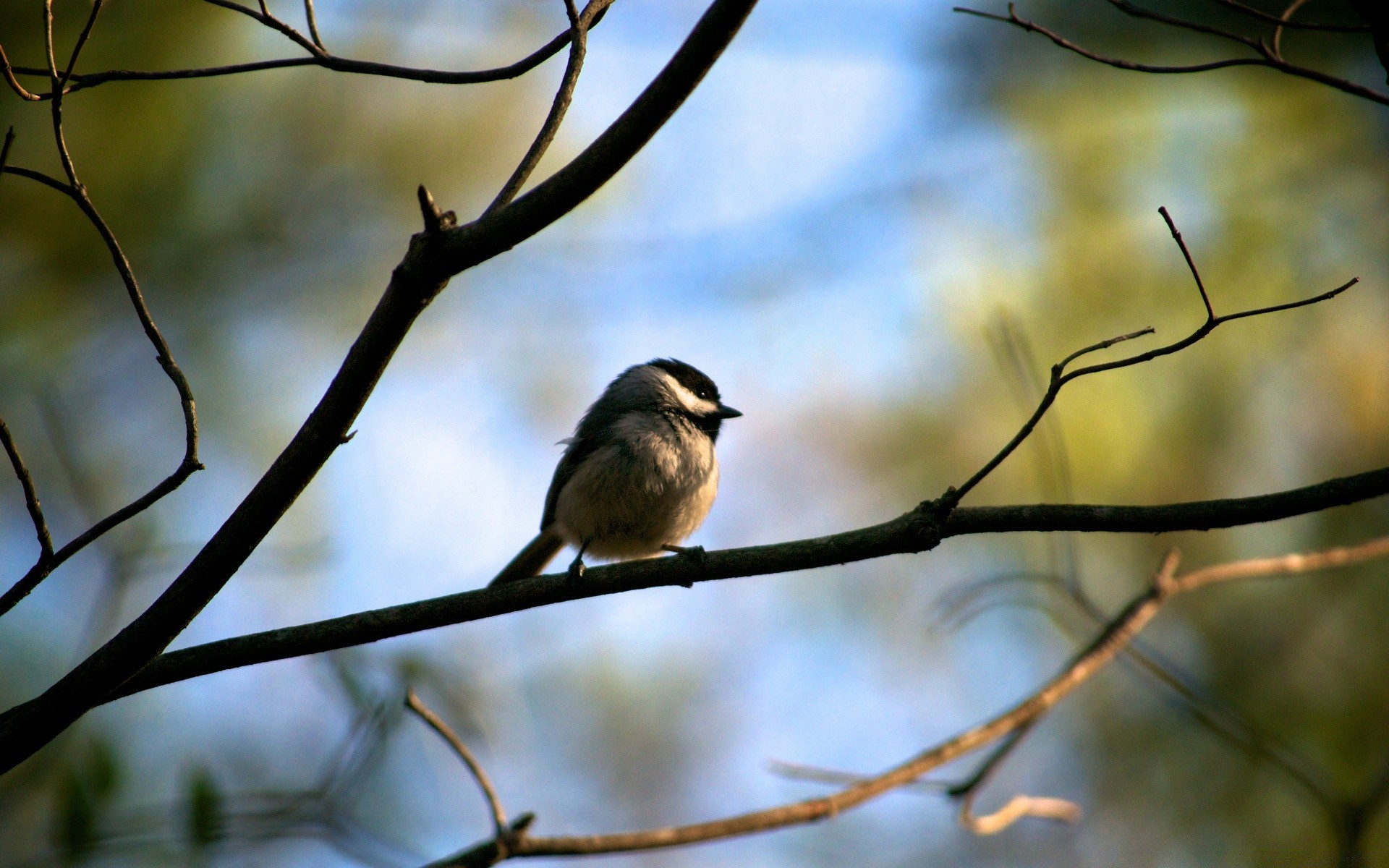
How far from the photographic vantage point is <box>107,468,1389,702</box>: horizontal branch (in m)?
1.93

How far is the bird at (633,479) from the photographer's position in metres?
3.97

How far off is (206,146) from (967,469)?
638 cm

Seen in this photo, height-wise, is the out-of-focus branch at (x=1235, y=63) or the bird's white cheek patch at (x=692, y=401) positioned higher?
the bird's white cheek patch at (x=692, y=401)

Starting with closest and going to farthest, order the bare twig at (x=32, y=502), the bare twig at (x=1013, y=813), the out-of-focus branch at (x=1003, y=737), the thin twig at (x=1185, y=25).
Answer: the bare twig at (x=32, y=502) → the thin twig at (x=1185, y=25) → the out-of-focus branch at (x=1003, y=737) → the bare twig at (x=1013, y=813)

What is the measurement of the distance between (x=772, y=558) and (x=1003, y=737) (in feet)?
4.96

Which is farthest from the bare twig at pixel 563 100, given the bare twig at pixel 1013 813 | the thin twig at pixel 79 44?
the bare twig at pixel 1013 813

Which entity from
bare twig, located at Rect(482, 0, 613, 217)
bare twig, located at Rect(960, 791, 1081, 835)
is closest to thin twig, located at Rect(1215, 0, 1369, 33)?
bare twig, located at Rect(482, 0, 613, 217)

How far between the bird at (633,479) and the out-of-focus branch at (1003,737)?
4.02ft

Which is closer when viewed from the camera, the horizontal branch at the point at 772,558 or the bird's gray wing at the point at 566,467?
the horizontal branch at the point at 772,558

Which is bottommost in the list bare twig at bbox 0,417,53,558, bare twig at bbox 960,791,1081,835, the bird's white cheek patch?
bare twig at bbox 960,791,1081,835

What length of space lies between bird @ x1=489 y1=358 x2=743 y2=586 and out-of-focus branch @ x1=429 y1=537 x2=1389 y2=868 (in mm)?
1227

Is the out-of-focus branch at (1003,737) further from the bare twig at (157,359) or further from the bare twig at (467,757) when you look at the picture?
the bare twig at (157,359)

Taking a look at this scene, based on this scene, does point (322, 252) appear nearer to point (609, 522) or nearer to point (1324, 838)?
point (609, 522)

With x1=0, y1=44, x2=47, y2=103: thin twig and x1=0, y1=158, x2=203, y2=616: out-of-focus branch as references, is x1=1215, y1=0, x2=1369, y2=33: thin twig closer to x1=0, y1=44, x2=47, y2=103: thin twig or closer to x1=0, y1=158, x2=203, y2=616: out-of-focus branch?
x1=0, y1=158, x2=203, y2=616: out-of-focus branch
